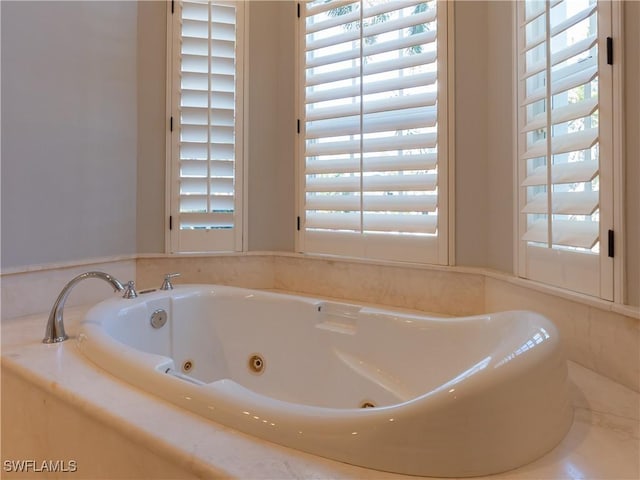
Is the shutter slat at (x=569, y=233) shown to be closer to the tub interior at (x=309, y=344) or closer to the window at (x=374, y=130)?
the tub interior at (x=309, y=344)

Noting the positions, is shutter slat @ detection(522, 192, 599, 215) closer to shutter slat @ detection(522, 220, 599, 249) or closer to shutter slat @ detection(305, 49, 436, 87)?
shutter slat @ detection(522, 220, 599, 249)

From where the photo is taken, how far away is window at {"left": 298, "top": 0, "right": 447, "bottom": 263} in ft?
5.98

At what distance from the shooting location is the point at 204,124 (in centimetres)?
224

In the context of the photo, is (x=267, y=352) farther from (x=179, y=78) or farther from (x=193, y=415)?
(x=179, y=78)

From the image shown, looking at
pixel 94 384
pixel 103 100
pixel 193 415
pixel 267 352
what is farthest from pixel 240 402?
pixel 103 100

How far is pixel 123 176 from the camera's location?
213cm

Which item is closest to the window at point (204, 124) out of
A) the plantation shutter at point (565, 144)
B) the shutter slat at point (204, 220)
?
the shutter slat at point (204, 220)

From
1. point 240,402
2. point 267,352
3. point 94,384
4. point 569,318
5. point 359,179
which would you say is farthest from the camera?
point 359,179

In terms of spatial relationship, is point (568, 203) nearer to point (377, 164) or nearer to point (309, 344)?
point (377, 164)

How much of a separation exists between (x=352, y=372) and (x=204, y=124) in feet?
4.98

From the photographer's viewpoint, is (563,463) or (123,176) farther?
(123,176)

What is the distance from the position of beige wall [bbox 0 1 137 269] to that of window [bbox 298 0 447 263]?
947mm

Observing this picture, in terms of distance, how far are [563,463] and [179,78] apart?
2.31 metres

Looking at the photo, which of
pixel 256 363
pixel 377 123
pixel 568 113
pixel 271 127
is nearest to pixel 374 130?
pixel 377 123
